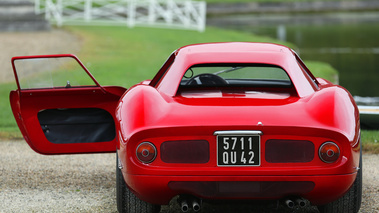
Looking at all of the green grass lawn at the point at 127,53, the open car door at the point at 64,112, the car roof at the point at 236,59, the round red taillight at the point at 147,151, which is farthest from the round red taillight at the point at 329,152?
the green grass lawn at the point at 127,53

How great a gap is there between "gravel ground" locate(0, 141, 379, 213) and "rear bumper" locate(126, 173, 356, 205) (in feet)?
3.12

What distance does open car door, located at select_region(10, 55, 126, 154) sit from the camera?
5953mm

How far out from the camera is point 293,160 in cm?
455

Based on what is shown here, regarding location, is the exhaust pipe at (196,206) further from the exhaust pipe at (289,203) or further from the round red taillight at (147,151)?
the exhaust pipe at (289,203)

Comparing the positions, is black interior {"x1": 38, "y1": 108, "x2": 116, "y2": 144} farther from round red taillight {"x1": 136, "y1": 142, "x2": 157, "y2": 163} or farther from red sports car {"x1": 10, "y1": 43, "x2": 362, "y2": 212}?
round red taillight {"x1": 136, "y1": 142, "x2": 157, "y2": 163}

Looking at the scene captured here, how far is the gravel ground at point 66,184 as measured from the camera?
5.60 m

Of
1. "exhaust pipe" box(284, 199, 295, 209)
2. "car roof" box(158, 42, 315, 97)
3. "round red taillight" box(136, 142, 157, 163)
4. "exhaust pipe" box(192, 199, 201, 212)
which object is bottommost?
"exhaust pipe" box(192, 199, 201, 212)

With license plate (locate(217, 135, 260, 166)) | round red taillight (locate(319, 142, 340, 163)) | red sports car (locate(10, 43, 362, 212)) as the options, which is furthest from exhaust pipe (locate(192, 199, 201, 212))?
round red taillight (locate(319, 142, 340, 163))

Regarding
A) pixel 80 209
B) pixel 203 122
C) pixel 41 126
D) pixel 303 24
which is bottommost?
pixel 303 24

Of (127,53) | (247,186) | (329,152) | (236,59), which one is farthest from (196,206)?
(127,53)

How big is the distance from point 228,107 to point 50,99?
5.98 ft

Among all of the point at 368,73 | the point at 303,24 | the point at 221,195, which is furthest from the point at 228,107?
the point at 303,24

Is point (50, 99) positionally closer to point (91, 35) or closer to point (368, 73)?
point (368, 73)

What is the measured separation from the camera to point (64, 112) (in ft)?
19.9
